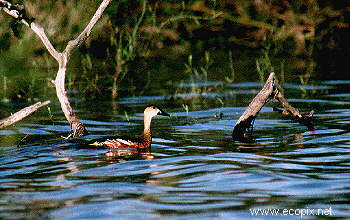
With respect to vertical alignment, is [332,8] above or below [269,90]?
above

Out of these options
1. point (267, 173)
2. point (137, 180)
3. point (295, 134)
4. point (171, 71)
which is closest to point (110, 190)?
point (137, 180)

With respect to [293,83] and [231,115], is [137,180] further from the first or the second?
[293,83]

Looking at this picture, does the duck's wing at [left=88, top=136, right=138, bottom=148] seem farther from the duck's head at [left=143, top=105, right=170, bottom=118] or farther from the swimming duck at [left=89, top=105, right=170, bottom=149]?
the duck's head at [left=143, top=105, right=170, bottom=118]

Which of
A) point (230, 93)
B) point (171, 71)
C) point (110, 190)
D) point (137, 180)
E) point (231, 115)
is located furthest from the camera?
point (171, 71)

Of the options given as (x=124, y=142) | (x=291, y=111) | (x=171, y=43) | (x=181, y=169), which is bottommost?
(x=181, y=169)

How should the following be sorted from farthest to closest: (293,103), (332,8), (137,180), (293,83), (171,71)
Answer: (332,8) < (171,71) < (293,83) < (293,103) < (137,180)

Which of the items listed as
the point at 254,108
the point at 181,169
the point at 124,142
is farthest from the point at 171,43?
the point at 181,169

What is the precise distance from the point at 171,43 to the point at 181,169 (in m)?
13.5

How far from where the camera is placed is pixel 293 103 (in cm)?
1501

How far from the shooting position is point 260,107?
35.1 feet

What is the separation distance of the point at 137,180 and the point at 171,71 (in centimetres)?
1094

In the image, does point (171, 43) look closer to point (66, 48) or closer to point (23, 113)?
point (66, 48)

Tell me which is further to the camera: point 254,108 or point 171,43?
point 171,43

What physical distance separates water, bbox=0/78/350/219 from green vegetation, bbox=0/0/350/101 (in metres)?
1.60
